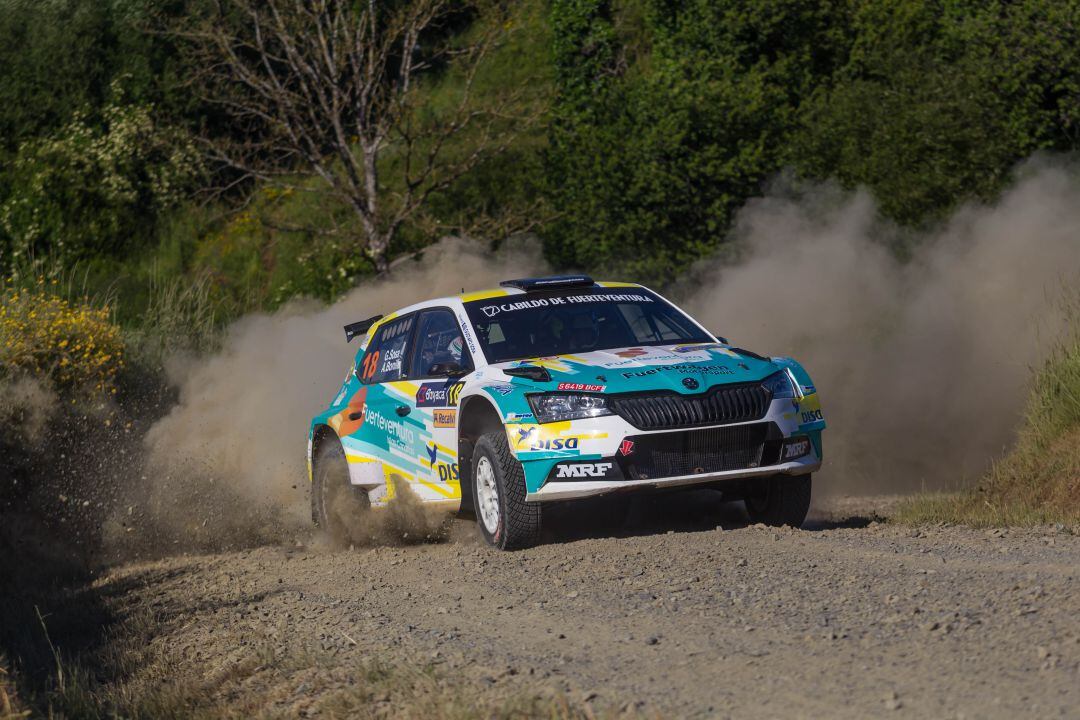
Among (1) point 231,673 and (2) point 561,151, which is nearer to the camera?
(1) point 231,673

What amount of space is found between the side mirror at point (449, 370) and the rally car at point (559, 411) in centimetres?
1

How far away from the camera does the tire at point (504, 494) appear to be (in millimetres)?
→ 8305

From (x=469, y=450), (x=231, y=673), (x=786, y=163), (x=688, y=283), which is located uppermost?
(x=786, y=163)

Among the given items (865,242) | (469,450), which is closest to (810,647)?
(469,450)

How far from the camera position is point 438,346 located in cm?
970

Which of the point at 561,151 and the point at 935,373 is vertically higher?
the point at 561,151

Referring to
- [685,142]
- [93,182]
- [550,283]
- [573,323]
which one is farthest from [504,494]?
[93,182]

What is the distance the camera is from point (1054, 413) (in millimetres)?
11164

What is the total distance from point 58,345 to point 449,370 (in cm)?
816

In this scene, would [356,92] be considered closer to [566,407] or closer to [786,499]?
[786,499]

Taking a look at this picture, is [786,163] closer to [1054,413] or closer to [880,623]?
[1054,413]

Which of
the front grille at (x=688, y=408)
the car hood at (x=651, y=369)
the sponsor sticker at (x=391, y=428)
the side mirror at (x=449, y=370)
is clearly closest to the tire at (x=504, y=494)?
the car hood at (x=651, y=369)

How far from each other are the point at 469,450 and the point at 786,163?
43.3 feet

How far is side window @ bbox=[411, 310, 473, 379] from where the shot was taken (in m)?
9.28
